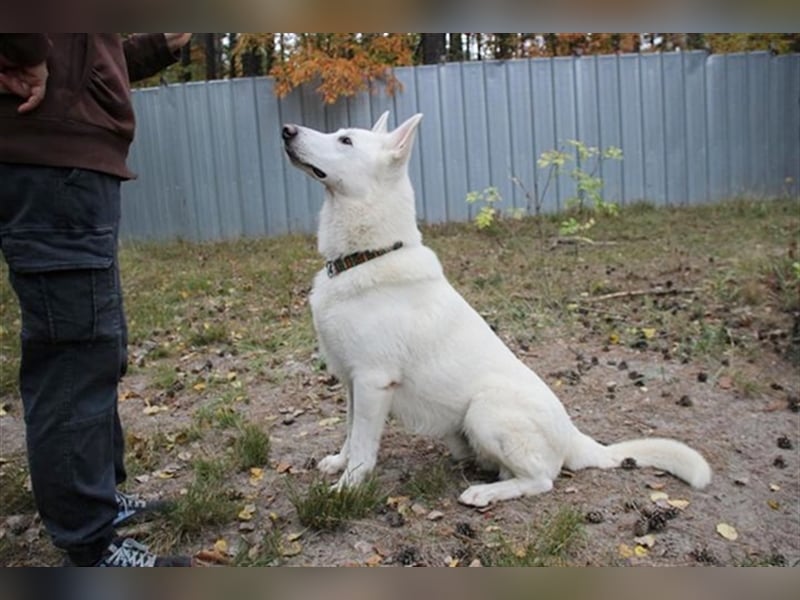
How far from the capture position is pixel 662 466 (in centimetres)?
293

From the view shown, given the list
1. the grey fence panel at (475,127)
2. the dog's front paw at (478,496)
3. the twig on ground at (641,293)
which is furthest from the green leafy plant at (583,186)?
the dog's front paw at (478,496)

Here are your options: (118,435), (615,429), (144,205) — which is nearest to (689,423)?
(615,429)

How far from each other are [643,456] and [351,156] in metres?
→ 1.81

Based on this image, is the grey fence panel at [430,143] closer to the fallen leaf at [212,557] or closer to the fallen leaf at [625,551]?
the fallen leaf at [625,551]

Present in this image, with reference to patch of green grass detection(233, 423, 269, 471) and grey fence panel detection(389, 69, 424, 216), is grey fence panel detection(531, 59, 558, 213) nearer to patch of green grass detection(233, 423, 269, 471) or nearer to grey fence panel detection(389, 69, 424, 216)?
grey fence panel detection(389, 69, 424, 216)

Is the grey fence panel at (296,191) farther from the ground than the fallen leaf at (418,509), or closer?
farther from the ground

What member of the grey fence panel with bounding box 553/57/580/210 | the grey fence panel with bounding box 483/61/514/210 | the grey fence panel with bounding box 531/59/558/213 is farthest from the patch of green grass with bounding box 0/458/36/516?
the grey fence panel with bounding box 553/57/580/210

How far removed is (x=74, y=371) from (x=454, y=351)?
4.85ft

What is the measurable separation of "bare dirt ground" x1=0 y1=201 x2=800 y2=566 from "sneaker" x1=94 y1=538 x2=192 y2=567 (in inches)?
6.3

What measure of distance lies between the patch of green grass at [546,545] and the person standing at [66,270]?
4.06 ft

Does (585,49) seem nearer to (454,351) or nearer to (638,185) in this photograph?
(638,185)

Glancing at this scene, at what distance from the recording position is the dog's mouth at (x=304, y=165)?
9.09 ft

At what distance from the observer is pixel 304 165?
2795 millimetres
